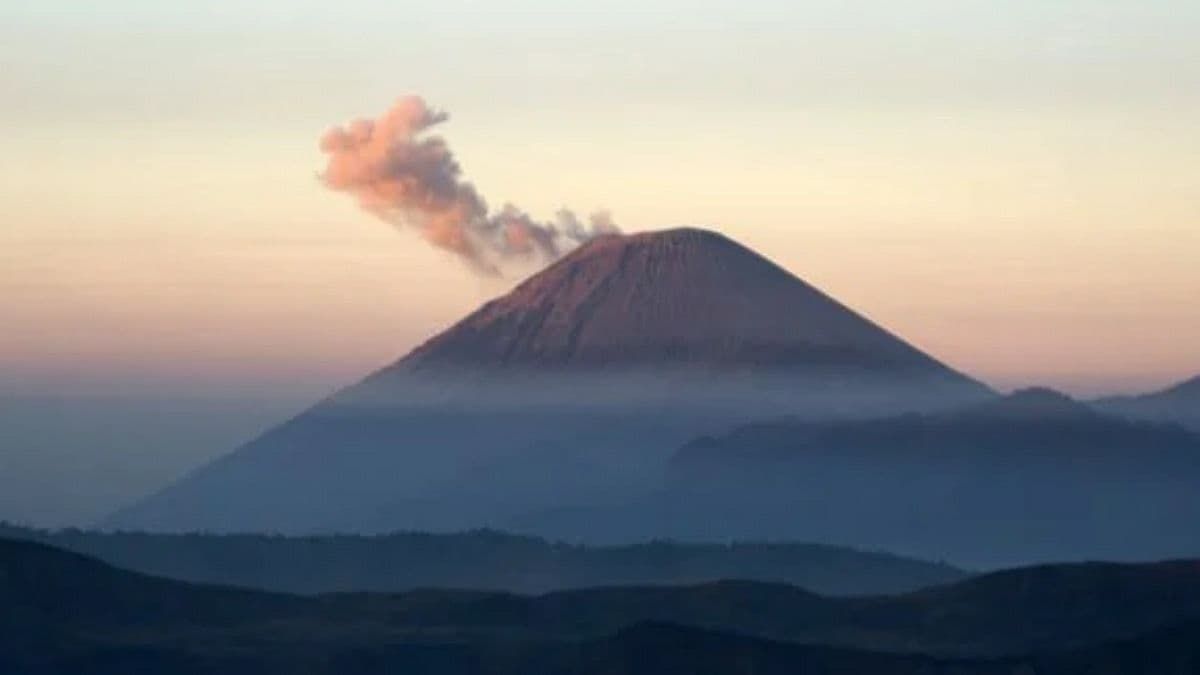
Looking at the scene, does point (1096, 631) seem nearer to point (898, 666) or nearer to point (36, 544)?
point (898, 666)

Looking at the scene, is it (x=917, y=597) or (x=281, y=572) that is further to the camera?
(x=281, y=572)

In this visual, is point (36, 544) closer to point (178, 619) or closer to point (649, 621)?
point (178, 619)

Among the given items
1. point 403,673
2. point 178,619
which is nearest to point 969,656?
point 403,673

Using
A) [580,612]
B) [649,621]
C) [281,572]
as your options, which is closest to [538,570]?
[281,572]

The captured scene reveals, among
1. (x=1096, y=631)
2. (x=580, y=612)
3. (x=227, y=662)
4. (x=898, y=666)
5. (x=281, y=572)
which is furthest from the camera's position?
(x=281, y=572)

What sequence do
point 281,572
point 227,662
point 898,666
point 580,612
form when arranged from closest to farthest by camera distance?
point 898,666, point 227,662, point 580,612, point 281,572

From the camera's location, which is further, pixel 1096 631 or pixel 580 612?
pixel 580 612
